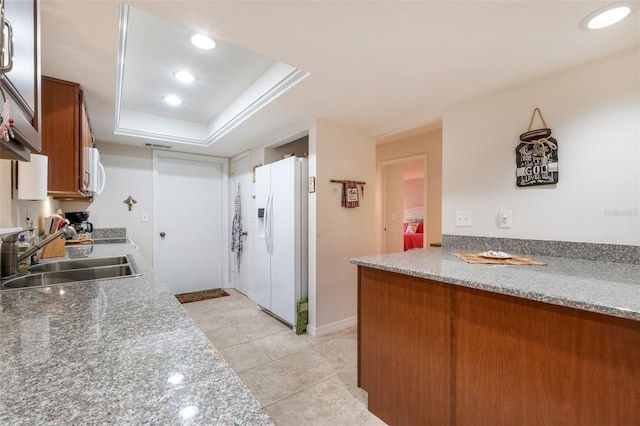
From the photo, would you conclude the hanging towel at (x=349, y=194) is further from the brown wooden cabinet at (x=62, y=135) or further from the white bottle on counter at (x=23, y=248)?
the white bottle on counter at (x=23, y=248)

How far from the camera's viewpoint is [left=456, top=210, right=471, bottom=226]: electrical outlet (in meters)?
2.20

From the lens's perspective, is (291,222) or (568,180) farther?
(291,222)

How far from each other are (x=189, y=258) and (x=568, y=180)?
14.1 ft

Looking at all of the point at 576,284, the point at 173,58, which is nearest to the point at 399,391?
the point at 576,284

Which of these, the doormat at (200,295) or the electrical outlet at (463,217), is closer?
the electrical outlet at (463,217)

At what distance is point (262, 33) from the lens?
1.43m

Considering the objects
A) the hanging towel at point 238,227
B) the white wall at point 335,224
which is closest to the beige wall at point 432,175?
the white wall at point 335,224

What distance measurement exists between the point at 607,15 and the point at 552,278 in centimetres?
122

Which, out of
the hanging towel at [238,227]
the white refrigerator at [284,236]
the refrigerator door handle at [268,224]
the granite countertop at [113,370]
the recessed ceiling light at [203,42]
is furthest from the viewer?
the hanging towel at [238,227]

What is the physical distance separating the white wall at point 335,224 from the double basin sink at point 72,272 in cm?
Answer: 153

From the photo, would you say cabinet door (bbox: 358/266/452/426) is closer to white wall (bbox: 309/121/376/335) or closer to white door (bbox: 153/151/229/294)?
white wall (bbox: 309/121/376/335)

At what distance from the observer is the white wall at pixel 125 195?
11.6 ft

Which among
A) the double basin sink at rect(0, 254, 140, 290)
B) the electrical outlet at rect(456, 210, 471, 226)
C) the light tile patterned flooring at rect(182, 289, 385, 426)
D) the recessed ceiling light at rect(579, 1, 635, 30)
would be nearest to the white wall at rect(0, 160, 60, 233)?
the double basin sink at rect(0, 254, 140, 290)

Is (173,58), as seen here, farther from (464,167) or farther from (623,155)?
(623,155)
